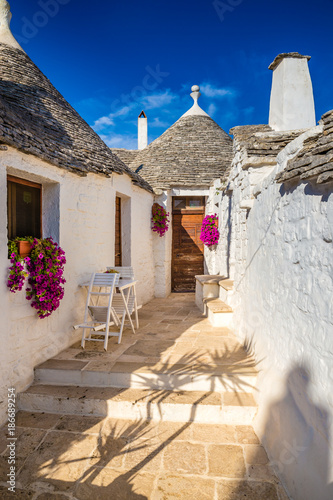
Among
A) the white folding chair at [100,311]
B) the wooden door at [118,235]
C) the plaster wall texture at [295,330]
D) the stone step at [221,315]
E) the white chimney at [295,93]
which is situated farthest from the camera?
the wooden door at [118,235]

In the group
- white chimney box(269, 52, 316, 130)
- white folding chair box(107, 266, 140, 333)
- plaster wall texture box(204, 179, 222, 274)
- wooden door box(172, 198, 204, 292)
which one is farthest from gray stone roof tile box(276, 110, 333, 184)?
wooden door box(172, 198, 204, 292)

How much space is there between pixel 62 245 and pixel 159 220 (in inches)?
177

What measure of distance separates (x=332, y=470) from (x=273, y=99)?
5.51 metres

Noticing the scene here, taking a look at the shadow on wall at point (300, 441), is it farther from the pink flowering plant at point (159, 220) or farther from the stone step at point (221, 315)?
the pink flowering plant at point (159, 220)

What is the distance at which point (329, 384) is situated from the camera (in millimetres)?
1959

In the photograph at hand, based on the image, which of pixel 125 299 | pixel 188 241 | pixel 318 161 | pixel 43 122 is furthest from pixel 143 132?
pixel 318 161

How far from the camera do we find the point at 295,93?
5.02 m

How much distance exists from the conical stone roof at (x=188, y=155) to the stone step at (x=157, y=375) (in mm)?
6091

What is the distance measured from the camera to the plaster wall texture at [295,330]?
204 cm

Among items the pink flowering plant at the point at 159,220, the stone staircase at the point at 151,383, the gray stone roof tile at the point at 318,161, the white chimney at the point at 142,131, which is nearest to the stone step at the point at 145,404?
the stone staircase at the point at 151,383

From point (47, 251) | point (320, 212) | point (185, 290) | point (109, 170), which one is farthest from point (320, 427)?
point (185, 290)

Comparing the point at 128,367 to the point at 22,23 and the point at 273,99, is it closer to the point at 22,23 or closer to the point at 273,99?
the point at 273,99

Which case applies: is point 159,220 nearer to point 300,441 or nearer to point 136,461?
point 136,461

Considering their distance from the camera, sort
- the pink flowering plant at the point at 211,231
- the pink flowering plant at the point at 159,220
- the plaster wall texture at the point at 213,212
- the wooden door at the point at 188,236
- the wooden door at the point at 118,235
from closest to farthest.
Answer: the wooden door at the point at 118,235 → the plaster wall texture at the point at 213,212 → the pink flowering plant at the point at 211,231 → the pink flowering plant at the point at 159,220 → the wooden door at the point at 188,236
